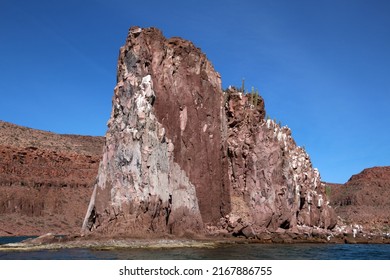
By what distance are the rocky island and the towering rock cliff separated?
112 mm

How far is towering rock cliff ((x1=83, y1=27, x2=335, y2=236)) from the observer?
49500 millimetres

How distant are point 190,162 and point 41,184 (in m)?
64.1

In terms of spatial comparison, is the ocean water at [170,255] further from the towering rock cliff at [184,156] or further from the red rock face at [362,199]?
the red rock face at [362,199]

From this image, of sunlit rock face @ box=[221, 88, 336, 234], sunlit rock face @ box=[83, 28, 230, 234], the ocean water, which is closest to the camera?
the ocean water

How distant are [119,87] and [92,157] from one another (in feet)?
275

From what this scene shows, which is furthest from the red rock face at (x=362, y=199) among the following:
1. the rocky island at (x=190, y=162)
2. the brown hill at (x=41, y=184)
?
the rocky island at (x=190, y=162)

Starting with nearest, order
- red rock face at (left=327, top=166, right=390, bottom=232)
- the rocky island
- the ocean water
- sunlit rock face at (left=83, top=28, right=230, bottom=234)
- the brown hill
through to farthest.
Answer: the ocean water
sunlit rock face at (left=83, top=28, right=230, bottom=234)
the rocky island
the brown hill
red rock face at (left=327, top=166, right=390, bottom=232)

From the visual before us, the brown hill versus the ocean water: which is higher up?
the brown hill

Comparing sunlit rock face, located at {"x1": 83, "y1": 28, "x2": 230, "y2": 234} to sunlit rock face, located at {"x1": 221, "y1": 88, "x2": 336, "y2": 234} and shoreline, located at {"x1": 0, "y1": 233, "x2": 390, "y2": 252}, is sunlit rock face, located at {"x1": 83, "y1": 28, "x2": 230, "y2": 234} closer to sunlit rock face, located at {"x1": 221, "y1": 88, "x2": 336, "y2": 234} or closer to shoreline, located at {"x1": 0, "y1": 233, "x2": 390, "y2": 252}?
shoreline, located at {"x1": 0, "y1": 233, "x2": 390, "y2": 252}

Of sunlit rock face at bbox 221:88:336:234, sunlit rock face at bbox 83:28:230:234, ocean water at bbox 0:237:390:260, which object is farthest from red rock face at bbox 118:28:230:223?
ocean water at bbox 0:237:390:260

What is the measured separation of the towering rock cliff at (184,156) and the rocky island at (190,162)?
112 mm
